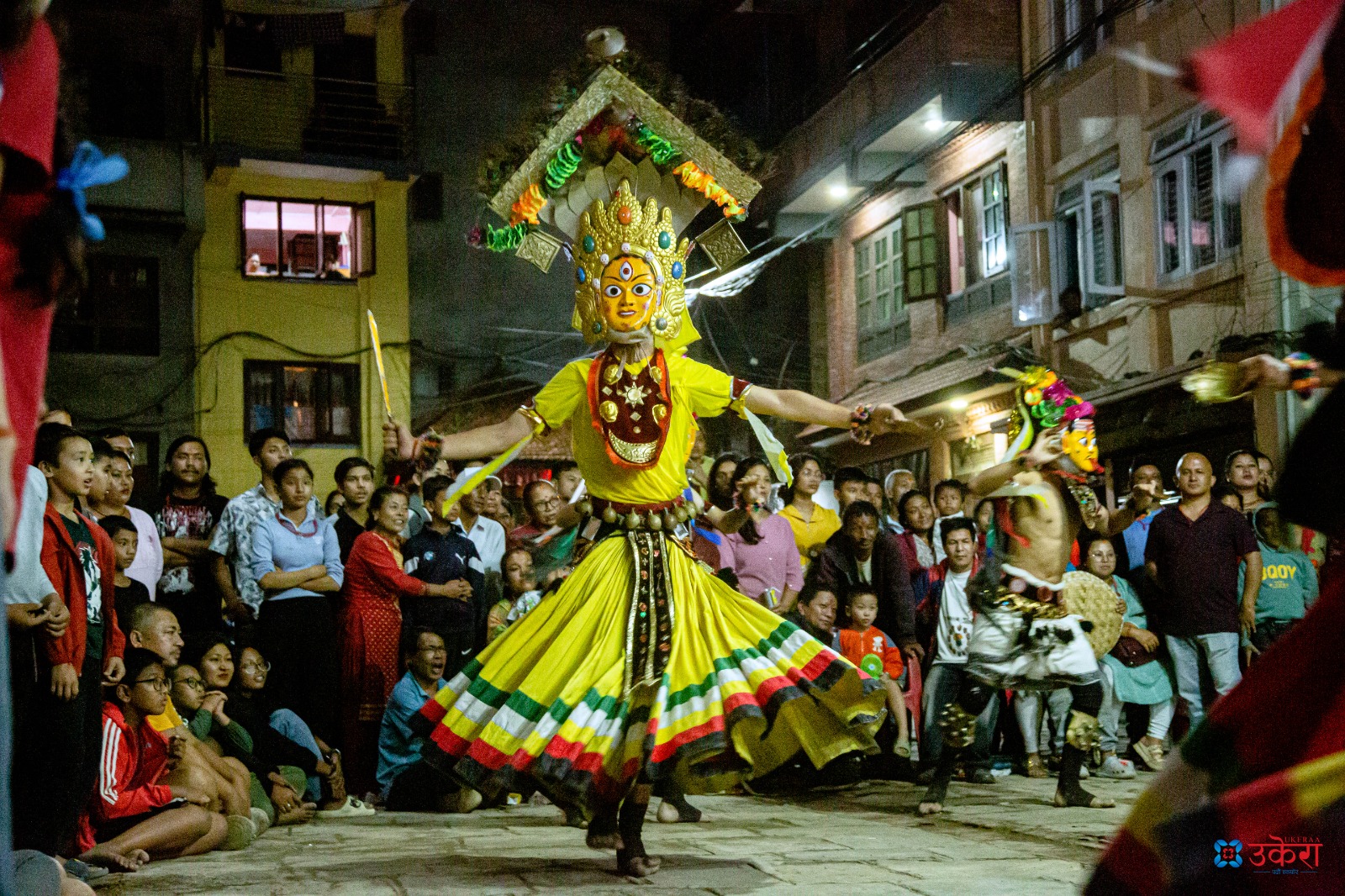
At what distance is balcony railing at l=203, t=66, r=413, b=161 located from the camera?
2136 cm

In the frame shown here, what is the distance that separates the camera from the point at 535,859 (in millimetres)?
5742

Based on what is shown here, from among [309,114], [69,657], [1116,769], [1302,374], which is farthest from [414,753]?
[309,114]

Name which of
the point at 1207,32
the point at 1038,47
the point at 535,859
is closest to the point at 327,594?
the point at 535,859

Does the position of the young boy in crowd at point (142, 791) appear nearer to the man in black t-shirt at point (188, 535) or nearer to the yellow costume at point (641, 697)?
the yellow costume at point (641, 697)

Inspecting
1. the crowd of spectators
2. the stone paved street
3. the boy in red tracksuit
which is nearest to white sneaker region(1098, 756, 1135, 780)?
the crowd of spectators

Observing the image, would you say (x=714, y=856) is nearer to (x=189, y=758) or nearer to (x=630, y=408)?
(x=630, y=408)

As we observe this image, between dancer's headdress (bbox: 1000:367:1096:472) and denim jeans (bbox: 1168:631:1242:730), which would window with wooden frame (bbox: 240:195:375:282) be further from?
dancer's headdress (bbox: 1000:367:1096:472)

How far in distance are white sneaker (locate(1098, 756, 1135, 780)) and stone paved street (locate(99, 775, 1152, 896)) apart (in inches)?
39.1

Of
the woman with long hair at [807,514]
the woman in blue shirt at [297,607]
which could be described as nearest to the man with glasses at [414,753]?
the woman in blue shirt at [297,607]

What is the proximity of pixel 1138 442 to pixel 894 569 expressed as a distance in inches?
308

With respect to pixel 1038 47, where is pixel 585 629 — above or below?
below

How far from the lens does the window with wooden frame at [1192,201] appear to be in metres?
14.3

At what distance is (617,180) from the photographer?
597 cm

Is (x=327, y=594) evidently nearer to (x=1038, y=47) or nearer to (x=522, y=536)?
(x=522, y=536)
